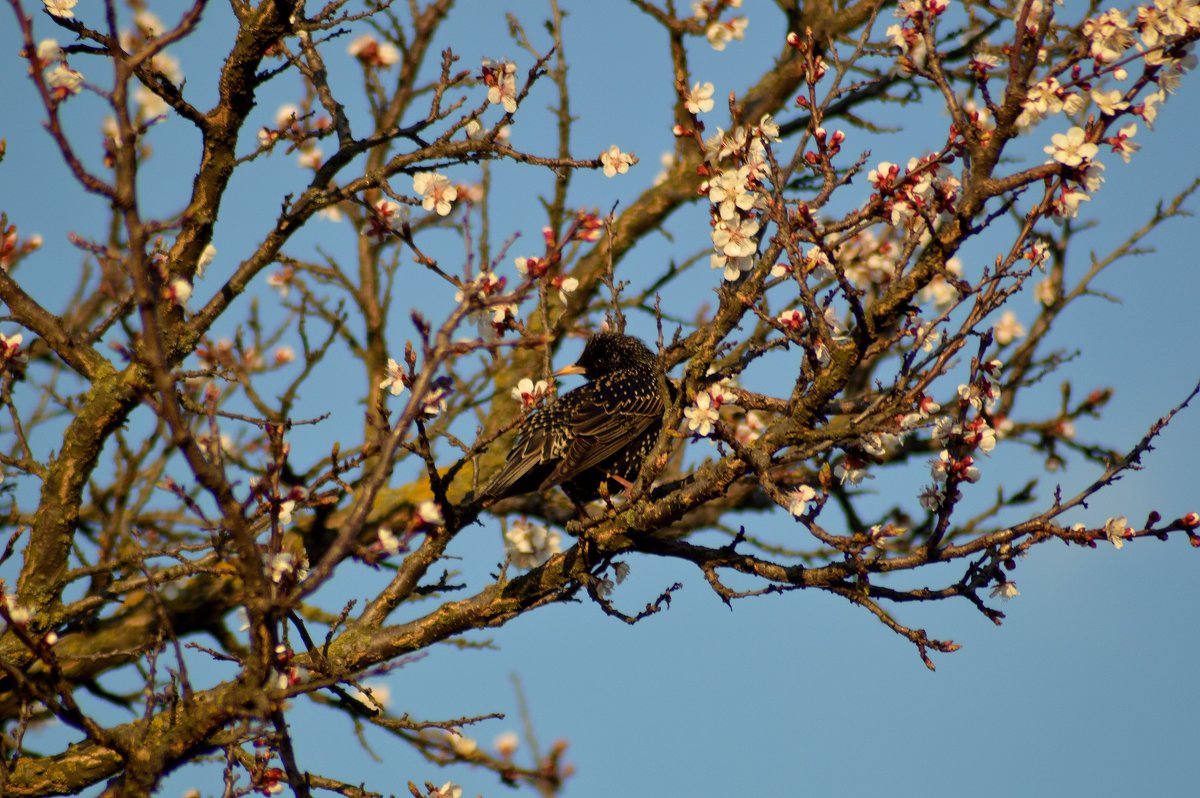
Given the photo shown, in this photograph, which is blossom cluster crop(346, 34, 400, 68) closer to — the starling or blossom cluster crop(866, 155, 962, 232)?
the starling

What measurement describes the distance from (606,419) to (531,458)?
2.70 feet

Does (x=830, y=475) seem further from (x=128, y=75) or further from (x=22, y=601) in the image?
(x=22, y=601)

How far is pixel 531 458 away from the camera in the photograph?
6.07 metres

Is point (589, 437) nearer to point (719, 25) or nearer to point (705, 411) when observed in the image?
point (705, 411)

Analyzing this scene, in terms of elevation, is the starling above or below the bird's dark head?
below

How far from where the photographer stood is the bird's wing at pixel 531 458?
594 centimetres

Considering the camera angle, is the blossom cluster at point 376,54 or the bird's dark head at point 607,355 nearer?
the bird's dark head at point 607,355

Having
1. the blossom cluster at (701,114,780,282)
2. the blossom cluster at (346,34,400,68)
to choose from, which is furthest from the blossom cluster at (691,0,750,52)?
the blossom cluster at (701,114,780,282)

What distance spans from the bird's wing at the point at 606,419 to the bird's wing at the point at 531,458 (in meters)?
0.09

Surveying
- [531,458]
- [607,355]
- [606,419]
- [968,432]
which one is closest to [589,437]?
[606,419]

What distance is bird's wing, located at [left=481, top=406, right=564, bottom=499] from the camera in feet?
19.5

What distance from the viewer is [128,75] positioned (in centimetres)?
249

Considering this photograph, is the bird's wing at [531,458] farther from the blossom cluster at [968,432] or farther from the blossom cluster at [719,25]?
the blossom cluster at [719,25]

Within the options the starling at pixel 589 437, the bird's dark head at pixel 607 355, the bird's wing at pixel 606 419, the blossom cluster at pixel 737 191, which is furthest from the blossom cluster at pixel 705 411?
the bird's dark head at pixel 607 355
